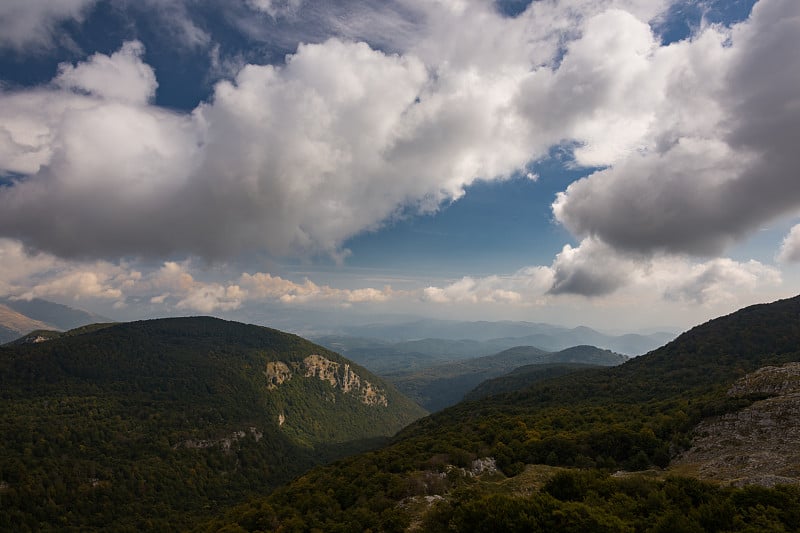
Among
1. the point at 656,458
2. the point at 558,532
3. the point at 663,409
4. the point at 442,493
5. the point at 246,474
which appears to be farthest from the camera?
the point at 246,474

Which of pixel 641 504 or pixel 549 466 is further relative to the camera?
pixel 549 466

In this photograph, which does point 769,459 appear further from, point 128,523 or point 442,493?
point 128,523

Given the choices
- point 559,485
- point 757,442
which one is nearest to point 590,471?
point 559,485

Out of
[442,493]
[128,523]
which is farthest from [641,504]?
[128,523]

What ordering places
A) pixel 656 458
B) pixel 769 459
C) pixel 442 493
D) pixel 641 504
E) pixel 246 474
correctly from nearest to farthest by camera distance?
pixel 641 504, pixel 769 459, pixel 442 493, pixel 656 458, pixel 246 474

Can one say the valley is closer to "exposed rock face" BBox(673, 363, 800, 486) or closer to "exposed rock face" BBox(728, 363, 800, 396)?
"exposed rock face" BBox(673, 363, 800, 486)

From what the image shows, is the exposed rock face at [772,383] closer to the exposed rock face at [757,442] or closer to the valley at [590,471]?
the exposed rock face at [757,442]

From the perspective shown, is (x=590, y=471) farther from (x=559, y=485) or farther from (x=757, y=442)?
(x=757, y=442)
